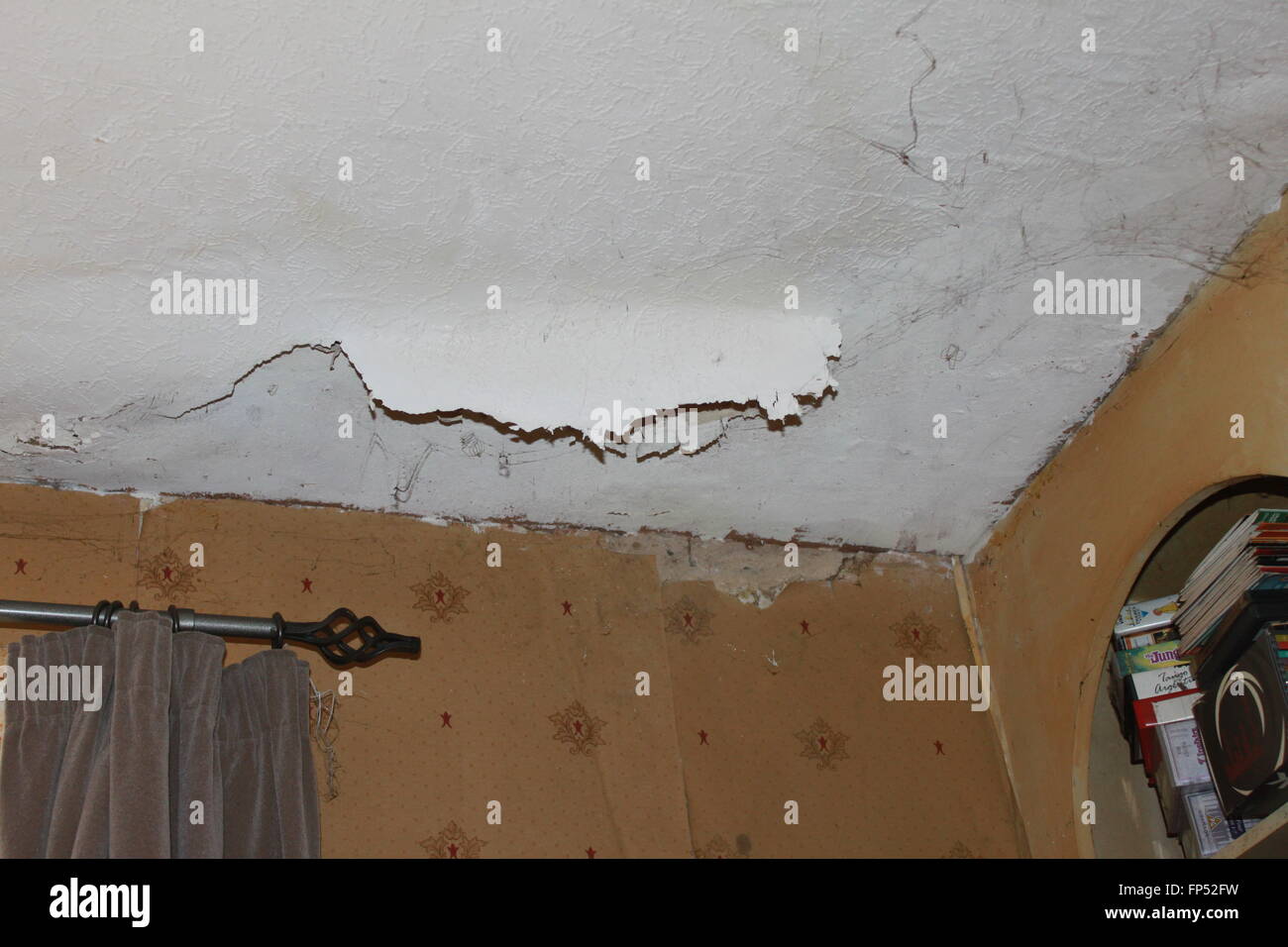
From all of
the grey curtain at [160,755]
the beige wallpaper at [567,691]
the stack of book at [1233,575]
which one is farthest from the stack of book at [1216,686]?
the grey curtain at [160,755]

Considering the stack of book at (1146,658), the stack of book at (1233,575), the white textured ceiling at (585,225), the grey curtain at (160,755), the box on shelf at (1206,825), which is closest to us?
the white textured ceiling at (585,225)

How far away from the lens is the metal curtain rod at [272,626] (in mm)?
1638

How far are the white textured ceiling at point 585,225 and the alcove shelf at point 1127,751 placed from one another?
300 mm

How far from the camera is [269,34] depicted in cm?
124

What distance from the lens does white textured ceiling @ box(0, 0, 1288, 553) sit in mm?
1290

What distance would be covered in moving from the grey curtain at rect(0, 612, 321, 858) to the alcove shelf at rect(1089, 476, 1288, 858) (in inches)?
50.6

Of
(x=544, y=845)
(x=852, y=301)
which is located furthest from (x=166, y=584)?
(x=852, y=301)

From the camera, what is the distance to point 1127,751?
78.6 inches

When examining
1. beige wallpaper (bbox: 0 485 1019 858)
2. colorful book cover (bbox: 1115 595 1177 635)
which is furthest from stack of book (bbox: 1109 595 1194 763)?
beige wallpaper (bbox: 0 485 1019 858)

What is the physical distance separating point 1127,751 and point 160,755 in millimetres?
1559

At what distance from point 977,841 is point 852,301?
100 centimetres

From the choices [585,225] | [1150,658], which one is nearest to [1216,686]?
[1150,658]

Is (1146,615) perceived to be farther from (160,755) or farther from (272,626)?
(160,755)

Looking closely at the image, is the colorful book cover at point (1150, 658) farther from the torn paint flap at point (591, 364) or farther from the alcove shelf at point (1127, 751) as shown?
the torn paint flap at point (591, 364)
